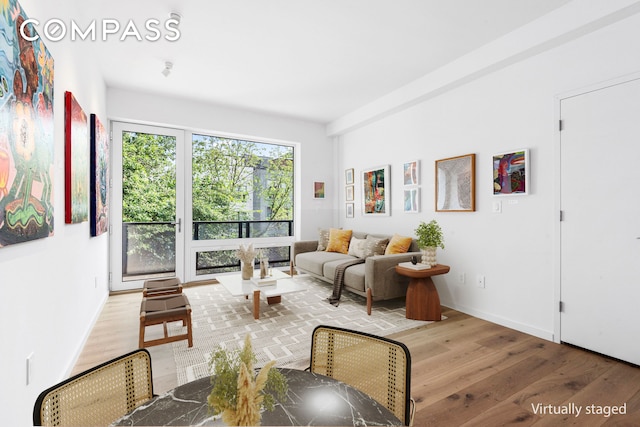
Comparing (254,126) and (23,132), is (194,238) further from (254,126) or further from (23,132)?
(23,132)

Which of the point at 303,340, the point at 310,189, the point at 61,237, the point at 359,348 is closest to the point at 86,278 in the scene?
the point at 61,237

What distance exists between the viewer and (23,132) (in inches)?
54.9

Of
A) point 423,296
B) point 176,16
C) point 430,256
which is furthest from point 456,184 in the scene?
point 176,16

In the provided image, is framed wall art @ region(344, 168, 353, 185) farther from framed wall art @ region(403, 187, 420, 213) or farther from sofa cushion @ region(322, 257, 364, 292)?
sofa cushion @ region(322, 257, 364, 292)

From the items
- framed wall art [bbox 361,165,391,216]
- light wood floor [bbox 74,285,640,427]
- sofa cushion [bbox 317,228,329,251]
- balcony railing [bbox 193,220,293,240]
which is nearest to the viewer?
light wood floor [bbox 74,285,640,427]

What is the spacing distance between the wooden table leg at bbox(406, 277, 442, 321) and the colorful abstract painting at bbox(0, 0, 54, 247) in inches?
121

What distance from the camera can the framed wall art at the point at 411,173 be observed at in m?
4.12

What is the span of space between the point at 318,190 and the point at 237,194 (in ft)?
4.96

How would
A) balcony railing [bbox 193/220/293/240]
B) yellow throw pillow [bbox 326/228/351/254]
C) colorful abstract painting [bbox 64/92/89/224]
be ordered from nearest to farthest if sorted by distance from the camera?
colorful abstract painting [bbox 64/92/89/224], yellow throw pillow [bbox 326/228/351/254], balcony railing [bbox 193/220/293/240]

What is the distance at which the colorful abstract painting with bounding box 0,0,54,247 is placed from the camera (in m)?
1.22

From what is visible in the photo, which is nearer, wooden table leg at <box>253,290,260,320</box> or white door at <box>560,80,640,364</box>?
white door at <box>560,80,640,364</box>

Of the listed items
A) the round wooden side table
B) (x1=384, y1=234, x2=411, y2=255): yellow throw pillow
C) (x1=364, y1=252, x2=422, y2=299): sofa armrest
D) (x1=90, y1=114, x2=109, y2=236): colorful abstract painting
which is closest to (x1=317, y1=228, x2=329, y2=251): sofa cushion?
(x1=384, y1=234, x2=411, y2=255): yellow throw pillow

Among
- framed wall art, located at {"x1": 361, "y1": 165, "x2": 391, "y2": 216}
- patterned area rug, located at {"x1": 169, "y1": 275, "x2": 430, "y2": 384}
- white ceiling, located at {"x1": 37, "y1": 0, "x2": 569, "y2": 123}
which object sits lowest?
patterned area rug, located at {"x1": 169, "y1": 275, "x2": 430, "y2": 384}

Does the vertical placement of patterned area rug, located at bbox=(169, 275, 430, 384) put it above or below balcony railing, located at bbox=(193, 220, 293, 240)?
below
